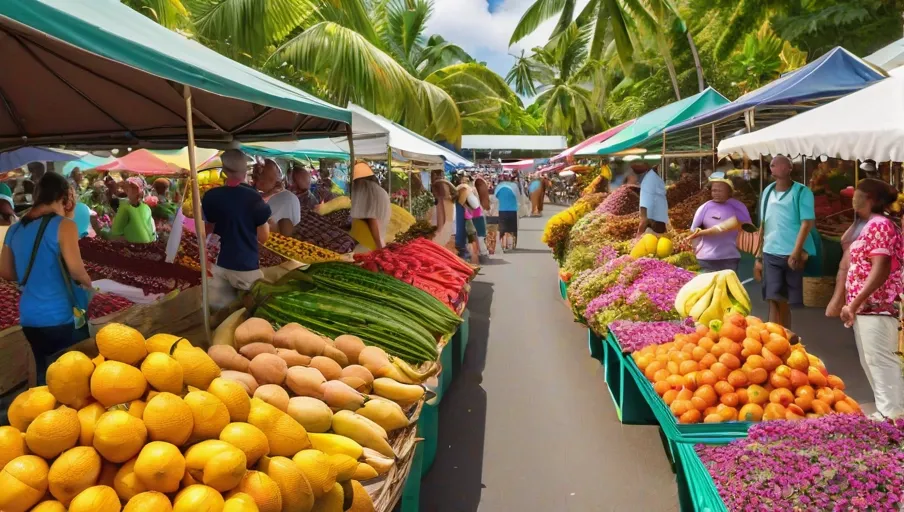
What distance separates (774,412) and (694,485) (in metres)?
0.67

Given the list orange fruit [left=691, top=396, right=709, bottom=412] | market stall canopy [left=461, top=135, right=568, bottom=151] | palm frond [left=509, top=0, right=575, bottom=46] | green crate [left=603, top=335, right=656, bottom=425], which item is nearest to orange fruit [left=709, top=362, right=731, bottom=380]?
orange fruit [left=691, top=396, right=709, bottom=412]

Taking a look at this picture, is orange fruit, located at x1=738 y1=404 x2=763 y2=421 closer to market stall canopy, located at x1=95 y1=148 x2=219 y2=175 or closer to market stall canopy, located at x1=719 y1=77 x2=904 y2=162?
market stall canopy, located at x1=719 y1=77 x2=904 y2=162

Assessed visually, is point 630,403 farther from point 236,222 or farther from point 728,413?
point 236,222

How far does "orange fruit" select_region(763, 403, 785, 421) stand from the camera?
363cm

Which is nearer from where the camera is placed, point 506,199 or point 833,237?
point 833,237

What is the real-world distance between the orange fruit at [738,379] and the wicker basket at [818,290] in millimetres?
6195

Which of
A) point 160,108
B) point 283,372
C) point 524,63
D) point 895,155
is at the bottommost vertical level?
point 283,372

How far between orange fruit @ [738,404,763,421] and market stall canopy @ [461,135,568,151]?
26.6 m

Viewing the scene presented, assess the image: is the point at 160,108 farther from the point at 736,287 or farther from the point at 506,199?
the point at 506,199

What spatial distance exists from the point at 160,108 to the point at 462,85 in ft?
82.1

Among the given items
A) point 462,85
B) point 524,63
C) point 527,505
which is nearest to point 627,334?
point 527,505

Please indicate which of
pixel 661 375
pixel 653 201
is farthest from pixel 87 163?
pixel 661 375

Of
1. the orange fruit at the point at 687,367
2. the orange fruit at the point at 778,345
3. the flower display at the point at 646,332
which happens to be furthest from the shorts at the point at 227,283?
the orange fruit at the point at 778,345

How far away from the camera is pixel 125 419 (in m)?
2.07
